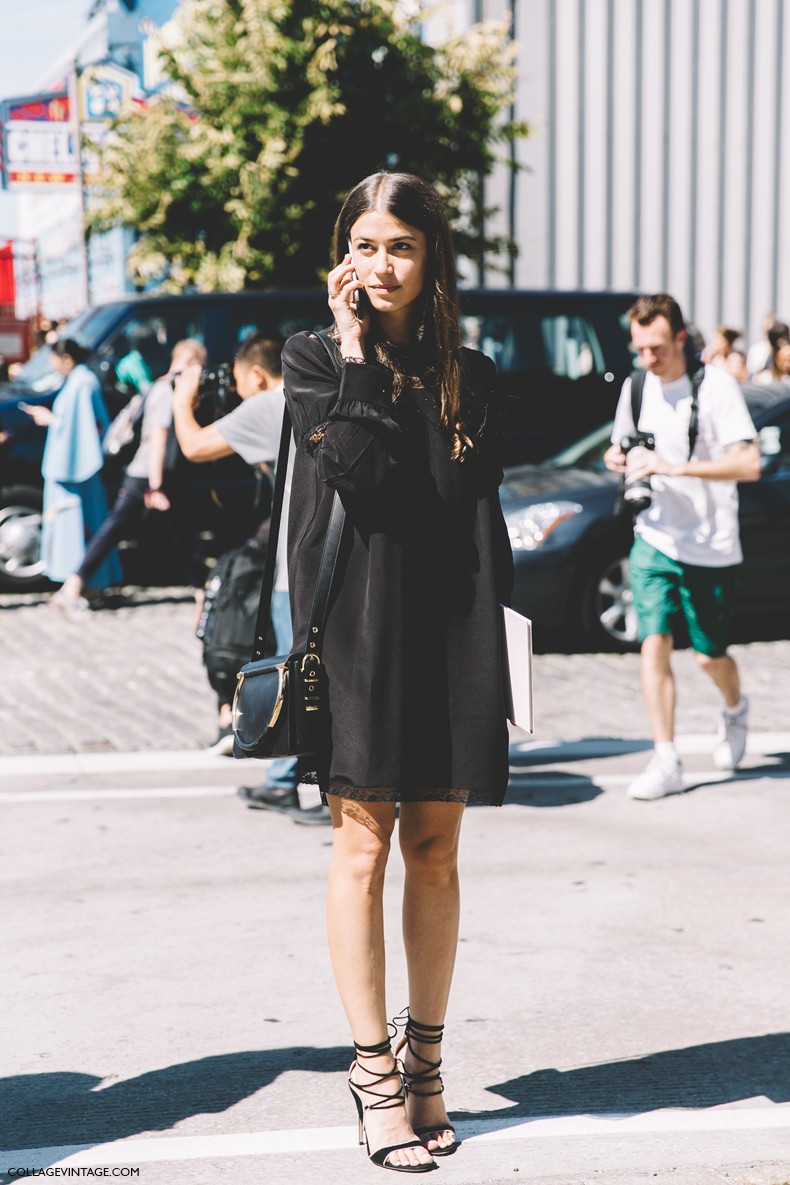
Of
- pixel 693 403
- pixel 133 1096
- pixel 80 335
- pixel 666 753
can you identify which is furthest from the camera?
pixel 80 335

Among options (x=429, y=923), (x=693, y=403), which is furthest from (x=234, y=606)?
(x=429, y=923)

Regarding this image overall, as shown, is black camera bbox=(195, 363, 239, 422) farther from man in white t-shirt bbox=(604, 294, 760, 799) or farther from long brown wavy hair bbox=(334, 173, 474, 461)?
long brown wavy hair bbox=(334, 173, 474, 461)

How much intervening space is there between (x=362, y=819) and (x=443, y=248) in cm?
110

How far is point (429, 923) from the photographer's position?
313cm

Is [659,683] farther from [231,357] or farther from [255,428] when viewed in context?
[231,357]

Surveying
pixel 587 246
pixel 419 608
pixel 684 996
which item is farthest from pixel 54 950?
pixel 587 246

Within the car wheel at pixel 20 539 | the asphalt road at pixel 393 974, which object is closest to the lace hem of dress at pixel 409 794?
the asphalt road at pixel 393 974

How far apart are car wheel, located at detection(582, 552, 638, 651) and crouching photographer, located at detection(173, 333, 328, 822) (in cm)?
321

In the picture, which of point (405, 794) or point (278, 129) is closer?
point (405, 794)

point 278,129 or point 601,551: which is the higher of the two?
point 278,129

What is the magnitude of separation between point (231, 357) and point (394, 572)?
29.5 feet

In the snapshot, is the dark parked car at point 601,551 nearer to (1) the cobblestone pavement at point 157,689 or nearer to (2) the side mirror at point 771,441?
(2) the side mirror at point 771,441

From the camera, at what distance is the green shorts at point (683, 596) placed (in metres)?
6.16

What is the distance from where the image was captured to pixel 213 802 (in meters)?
6.21
